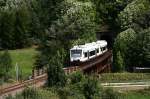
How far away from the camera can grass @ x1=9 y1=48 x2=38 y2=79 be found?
80.7 m

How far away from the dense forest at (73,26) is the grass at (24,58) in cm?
147

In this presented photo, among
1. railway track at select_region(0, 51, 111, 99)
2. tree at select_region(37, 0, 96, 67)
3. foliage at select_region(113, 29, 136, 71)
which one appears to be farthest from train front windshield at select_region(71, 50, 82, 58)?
foliage at select_region(113, 29, 136, 71)

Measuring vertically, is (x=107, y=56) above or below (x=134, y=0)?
below

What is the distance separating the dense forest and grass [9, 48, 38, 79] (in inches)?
57.7

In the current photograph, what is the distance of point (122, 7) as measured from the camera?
97.1 metres

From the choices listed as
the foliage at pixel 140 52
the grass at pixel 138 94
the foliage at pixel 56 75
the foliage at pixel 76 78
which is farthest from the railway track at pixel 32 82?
the grass at pixel 138 94

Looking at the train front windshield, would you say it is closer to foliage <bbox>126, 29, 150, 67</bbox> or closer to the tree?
the tree

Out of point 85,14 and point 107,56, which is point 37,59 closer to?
point 107,56

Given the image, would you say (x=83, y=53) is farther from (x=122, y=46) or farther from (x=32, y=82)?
(x=32, y=82)

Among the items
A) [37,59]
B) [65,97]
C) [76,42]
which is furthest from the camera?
[76,42]

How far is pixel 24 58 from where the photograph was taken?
85.5 metres

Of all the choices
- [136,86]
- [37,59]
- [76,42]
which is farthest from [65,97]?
[76,42]

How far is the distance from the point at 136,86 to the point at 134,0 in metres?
32.2

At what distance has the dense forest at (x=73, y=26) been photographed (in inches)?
3115
